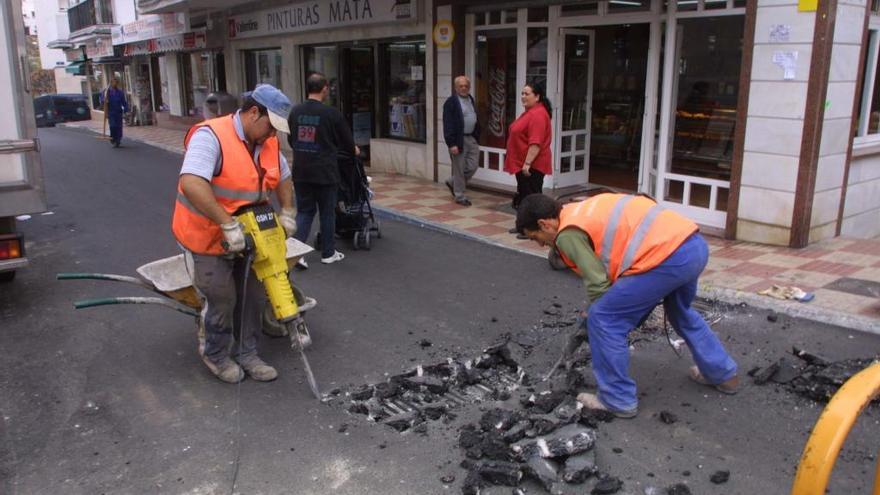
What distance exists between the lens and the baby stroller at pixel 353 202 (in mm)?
7418

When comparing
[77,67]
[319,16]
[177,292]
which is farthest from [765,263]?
[77,67]

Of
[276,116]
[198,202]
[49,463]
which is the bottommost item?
[49,463]

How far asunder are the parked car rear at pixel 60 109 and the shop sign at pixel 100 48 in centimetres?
249

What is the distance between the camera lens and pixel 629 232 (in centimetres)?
A: 360

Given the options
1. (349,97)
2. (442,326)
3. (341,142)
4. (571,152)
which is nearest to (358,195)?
(341,142)

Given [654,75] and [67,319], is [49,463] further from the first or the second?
[654,75]

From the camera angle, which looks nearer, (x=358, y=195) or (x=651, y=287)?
(x=651, y=287)

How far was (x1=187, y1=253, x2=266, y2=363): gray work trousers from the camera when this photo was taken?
4.19 m

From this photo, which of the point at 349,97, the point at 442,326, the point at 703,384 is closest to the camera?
the point at 703,384

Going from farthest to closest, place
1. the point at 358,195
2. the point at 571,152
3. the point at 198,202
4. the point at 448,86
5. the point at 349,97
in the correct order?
the point at 349,97
the point at 448,86
the point at 571,152
the point at 358,195
the point at 198,202

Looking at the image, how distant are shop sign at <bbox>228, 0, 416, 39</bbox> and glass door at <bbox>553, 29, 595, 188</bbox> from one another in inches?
115

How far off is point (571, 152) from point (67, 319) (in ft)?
23.5

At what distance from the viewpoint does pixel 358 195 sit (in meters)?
7.57

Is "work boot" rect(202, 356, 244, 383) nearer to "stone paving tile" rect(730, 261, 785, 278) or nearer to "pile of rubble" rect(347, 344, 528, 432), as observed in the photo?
"pile of rubble" rect(347, 344, 528, 432)
